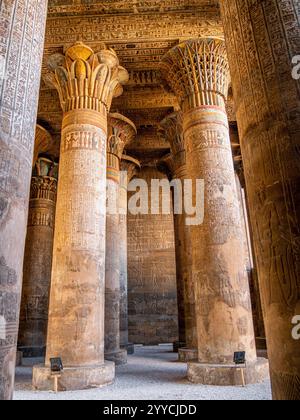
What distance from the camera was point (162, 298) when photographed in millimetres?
13906

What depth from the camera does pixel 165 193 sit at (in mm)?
14820

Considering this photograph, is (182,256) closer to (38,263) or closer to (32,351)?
(38,263)

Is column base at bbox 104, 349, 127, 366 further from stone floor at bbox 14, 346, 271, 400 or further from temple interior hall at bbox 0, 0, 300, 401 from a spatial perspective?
stone floor at bbox 14, 346, 271, 400

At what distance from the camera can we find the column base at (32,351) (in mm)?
10492

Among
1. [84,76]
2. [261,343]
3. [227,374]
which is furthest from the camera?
[261,343]

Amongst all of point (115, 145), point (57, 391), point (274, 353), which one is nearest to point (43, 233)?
point (115, 145)

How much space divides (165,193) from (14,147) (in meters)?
12.3

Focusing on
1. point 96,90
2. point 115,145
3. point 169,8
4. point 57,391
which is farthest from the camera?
point 115,145

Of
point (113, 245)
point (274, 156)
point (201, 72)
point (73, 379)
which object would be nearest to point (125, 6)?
point (201, 72)

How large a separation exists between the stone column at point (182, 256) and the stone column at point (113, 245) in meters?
1.30

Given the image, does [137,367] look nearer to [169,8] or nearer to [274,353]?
[274,353]

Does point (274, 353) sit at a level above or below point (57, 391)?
above

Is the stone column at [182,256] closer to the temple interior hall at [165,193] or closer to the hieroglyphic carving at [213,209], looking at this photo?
the temple interior hall at [165,193]

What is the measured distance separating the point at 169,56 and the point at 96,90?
1.82 m
